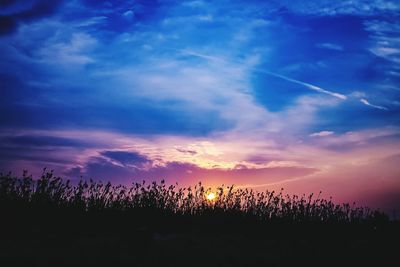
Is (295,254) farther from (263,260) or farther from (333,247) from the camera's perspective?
(333,247)

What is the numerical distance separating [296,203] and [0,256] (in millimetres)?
8719

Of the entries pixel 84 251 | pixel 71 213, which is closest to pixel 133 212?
pixel 71 213

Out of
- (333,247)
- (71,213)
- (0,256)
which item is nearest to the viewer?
(0,256)

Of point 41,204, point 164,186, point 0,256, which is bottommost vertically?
point 0,256

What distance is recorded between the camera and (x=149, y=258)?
4000 millimetres

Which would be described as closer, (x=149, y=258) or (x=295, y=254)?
(x=149, y=258)

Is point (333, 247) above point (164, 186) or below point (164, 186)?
below

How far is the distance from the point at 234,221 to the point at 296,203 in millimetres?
3096

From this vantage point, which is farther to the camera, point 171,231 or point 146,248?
point 171,231

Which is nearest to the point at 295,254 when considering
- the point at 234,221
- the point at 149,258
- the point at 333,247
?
the point at 333,247

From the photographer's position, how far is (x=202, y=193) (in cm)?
946

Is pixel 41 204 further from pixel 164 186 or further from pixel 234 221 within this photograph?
pixel 234 221

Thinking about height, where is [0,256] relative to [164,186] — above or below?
below

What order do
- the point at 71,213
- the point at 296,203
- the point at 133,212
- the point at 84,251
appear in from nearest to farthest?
1. the point at 84,251
2. the point at 71,213
3. the point at 133,212
4. the point at 296,203
